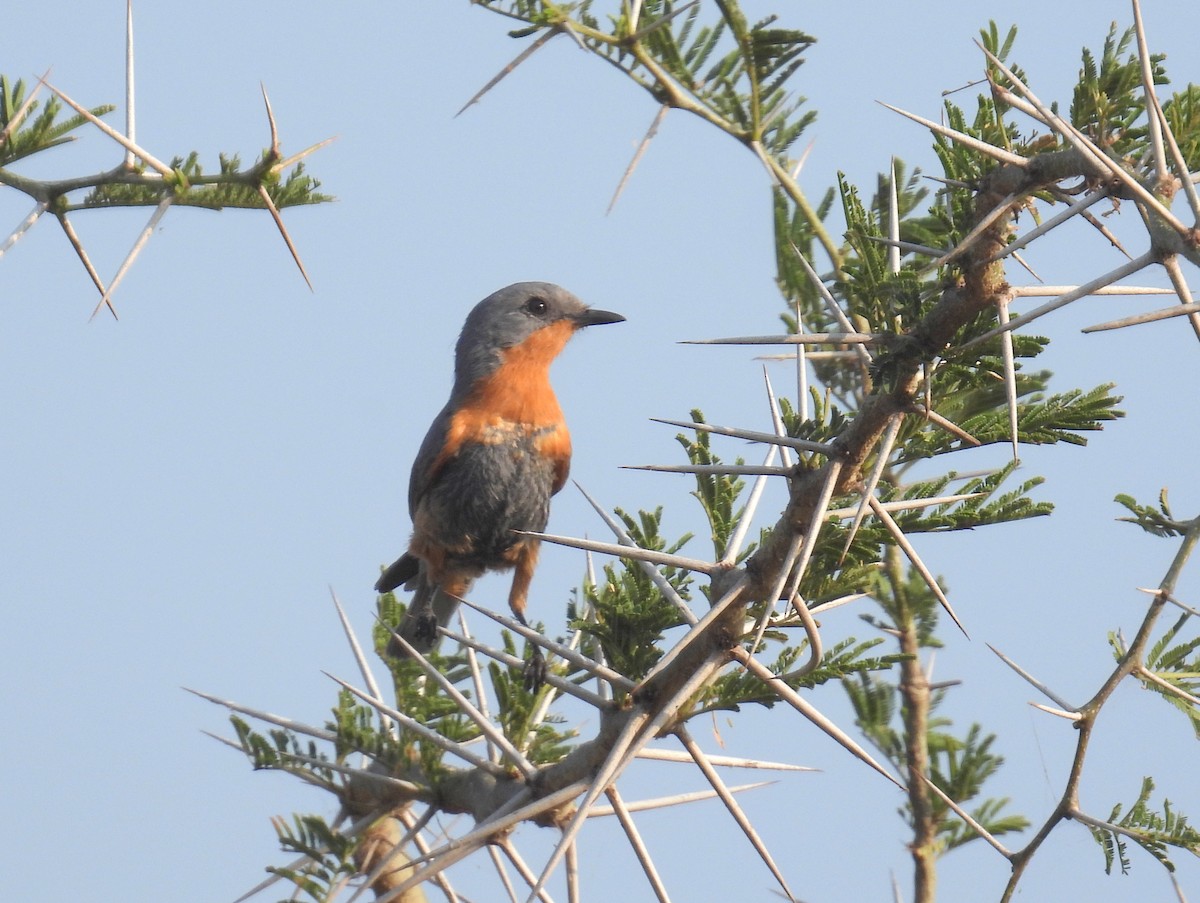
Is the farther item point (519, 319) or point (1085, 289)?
point (519, 319)

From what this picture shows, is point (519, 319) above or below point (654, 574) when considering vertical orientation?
above

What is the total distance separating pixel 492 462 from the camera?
627 centimetres

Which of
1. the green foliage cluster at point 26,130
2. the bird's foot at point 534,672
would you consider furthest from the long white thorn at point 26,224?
the bird's foot at point 534,672

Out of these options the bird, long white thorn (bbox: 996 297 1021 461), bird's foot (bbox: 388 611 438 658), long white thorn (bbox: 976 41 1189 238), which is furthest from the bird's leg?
long white thorn (bbox: 976 41 1189 238)

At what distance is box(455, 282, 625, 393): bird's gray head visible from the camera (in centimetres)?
683

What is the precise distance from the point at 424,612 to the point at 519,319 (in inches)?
59.9

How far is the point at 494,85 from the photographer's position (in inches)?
138

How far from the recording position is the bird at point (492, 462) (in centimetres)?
627

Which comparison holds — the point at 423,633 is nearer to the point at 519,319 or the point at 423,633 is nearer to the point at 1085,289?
the point at 519,319

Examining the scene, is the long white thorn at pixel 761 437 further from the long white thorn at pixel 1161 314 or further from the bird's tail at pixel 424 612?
the bird's tail at pixel 424 612

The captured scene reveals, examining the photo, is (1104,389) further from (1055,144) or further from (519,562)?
(519,562)

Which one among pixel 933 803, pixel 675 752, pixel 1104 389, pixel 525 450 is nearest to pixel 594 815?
pixel 675 752

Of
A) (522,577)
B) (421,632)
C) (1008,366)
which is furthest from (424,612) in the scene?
(1008,366)

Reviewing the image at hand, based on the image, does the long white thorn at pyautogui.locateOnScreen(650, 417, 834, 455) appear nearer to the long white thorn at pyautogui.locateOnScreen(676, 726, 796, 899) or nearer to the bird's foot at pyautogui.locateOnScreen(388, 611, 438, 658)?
the long white thorn at pyautogui.locateOnScreen(676, 726, 796, 899)
